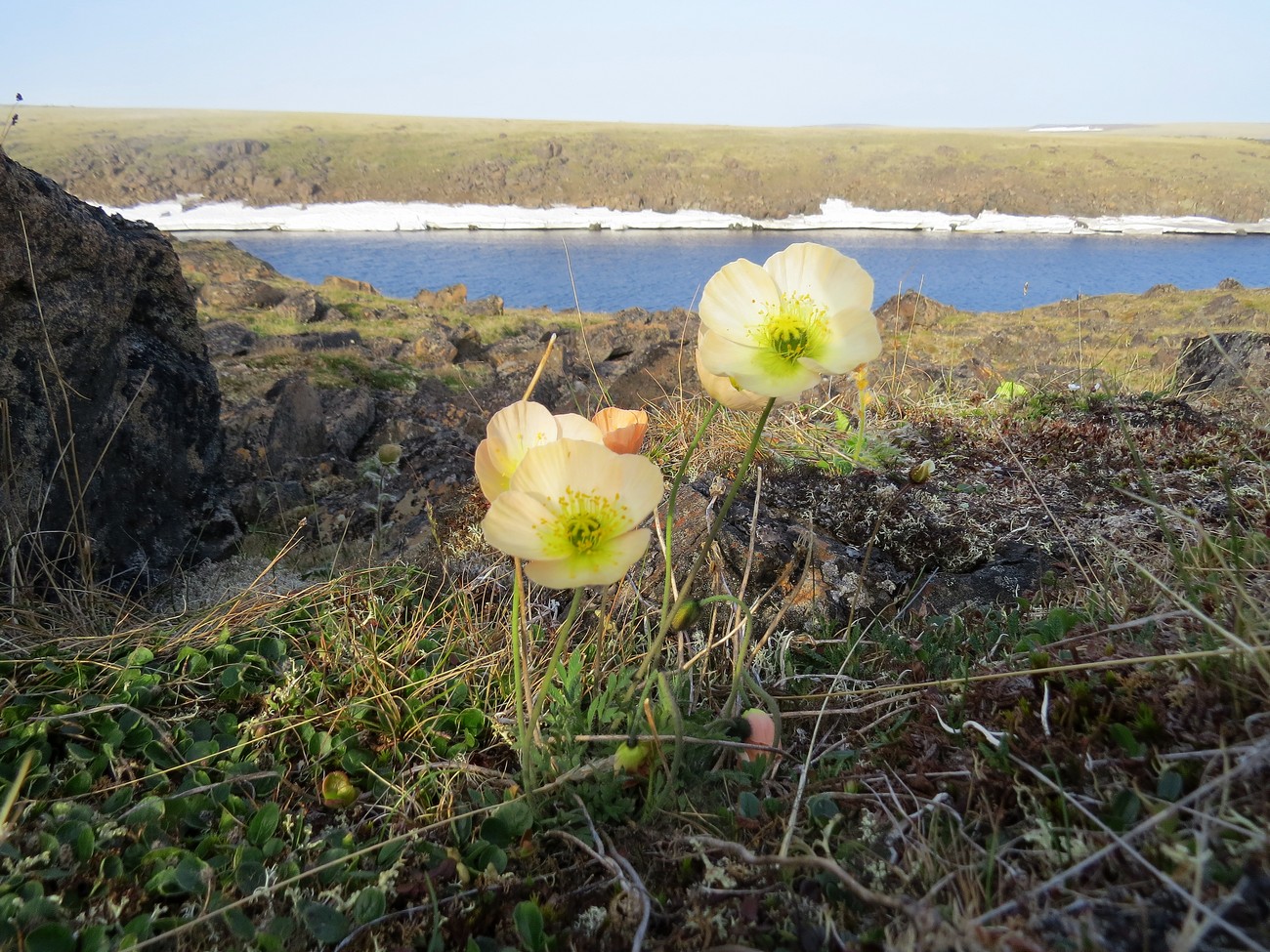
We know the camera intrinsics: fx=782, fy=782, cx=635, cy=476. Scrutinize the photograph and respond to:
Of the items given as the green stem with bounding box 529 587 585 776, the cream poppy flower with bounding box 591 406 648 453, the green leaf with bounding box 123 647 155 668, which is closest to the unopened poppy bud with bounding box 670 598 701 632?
Answer: the green stem with bounding box 529 587 585 776

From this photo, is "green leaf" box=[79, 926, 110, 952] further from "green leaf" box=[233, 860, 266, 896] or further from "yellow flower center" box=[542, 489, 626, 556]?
"yellow flower center" box=[542, 489, 626, 556]

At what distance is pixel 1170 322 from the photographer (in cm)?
1606

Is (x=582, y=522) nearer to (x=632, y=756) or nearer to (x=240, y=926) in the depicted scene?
(x=632, y=756)

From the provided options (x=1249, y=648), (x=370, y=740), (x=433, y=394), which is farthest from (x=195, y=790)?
(x=433, y=394)

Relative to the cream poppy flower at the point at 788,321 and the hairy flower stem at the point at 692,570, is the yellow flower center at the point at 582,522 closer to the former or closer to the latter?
the hairy flower stem at the point at 692,570

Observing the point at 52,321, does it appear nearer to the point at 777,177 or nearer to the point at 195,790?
the point at 195,790

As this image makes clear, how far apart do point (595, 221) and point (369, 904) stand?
52.2 metres

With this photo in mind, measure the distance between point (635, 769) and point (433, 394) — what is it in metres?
7.52

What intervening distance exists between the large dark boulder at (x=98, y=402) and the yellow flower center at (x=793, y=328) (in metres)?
2.14

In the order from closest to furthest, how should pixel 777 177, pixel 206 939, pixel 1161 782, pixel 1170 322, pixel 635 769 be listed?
pixel 1161 782
pixel 206 939
pixel 635 769
pixel 1170 322
pixel 777 177

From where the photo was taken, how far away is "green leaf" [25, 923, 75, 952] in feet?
3.53

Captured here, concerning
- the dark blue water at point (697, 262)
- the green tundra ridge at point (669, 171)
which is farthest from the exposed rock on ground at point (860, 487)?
the green tundra ridge at point (669, 171)

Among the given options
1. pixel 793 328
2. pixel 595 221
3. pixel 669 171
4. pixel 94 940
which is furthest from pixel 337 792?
pixel 669 171

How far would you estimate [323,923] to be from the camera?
3.70 ft
